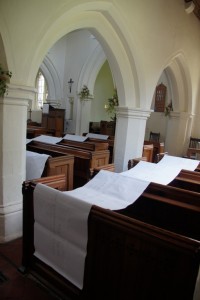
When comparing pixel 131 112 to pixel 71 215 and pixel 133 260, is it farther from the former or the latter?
pixel 133 260

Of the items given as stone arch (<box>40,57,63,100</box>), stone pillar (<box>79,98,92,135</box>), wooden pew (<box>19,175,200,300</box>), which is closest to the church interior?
wooden pew (<box>19,175,200,300</box>)

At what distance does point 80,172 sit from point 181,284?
10.2ft

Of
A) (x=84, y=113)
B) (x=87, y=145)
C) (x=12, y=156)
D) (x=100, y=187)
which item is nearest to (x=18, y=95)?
(x=12, y=156)

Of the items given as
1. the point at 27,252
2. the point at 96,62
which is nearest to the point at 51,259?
the point at 27,252

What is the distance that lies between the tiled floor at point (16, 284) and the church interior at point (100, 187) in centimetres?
1

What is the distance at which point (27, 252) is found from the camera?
220 centimetres

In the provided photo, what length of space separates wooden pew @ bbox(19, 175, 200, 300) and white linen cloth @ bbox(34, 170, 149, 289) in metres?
0.07

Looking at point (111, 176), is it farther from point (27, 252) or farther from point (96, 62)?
point (96, 62)

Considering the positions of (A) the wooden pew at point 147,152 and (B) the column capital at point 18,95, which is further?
(A) the wooden pew at point 147,152

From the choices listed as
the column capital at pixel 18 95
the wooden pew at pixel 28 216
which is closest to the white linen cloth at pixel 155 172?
the wooden pew at pixel 28 216

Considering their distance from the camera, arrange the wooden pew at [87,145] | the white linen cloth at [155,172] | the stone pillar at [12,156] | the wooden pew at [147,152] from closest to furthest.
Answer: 1. the stone pillar at [12,156]
2. the white linen cloth at [155,172]
3. the wooden pew at [87,145]
4. the wooden pew at [147,152]

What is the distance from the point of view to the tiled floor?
205 centimetres

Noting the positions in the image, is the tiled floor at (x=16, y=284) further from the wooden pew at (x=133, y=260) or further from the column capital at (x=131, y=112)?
the column capital at (x=131, y=112)

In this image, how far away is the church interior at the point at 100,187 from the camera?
4.95 ft
